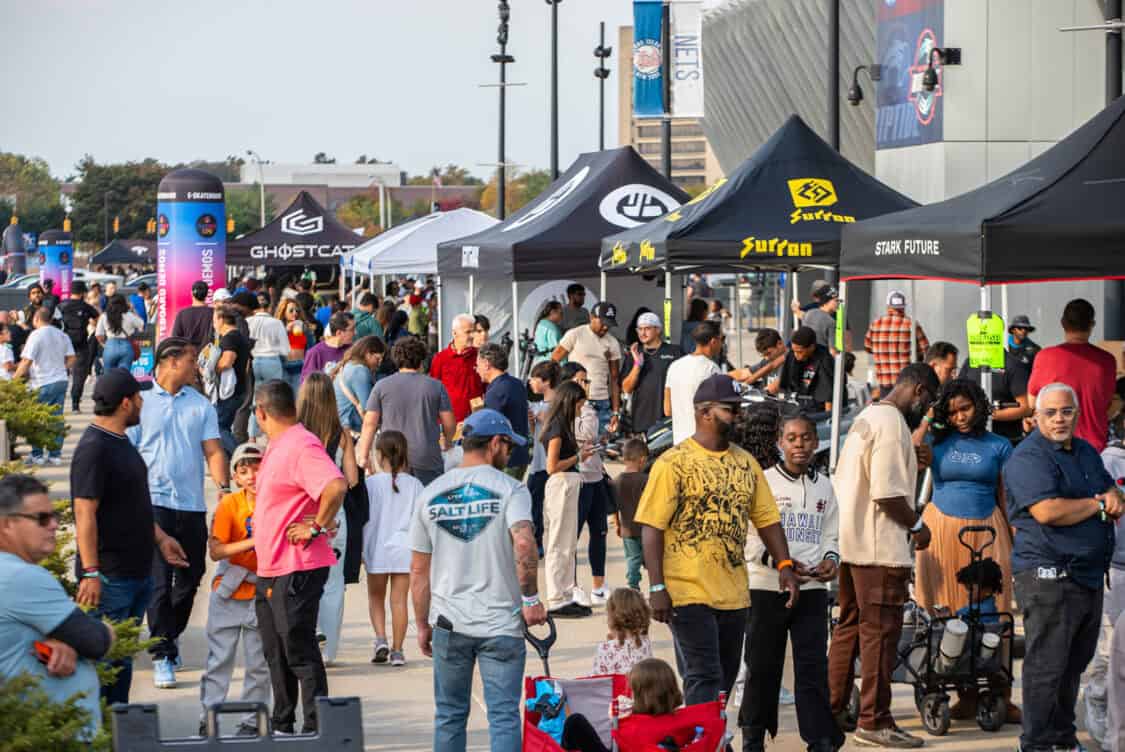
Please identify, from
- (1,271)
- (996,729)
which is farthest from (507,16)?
(1,271)

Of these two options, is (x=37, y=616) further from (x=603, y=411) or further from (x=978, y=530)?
(x=603, y=411)

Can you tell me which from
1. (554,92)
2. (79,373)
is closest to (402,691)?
(79,373)

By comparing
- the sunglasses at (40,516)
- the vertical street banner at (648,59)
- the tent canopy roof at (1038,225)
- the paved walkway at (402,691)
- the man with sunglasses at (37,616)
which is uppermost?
the vertical street banner at (648,59)

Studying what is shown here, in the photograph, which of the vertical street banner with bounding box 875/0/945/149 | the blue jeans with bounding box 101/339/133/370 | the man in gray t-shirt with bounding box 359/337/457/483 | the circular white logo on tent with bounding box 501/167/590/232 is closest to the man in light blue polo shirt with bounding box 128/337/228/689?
the man in gray t-shirt with bounding box 359/337/457/483

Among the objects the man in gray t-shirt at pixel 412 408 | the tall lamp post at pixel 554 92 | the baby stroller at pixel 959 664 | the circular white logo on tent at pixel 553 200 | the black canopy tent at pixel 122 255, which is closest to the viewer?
the baby stroller at pixel 959 664

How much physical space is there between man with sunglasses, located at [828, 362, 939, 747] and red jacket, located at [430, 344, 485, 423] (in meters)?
5.93

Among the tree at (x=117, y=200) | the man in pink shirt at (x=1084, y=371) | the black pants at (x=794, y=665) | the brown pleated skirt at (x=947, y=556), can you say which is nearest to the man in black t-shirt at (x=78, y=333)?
the man in pink shirt at (x=1084, y=371)

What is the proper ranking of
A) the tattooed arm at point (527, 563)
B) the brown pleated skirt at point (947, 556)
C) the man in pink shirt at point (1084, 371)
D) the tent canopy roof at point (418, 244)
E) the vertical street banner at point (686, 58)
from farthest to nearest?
the tent canopy roof at point (418, 244) < the vertical street banner at point (686, 58) < the man in pink shirt at point (1084, 371) < the brown pleated skirt at point (947, 556) < the tattooed arm at point (527, 563)

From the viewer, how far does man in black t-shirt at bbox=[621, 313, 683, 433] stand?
1686 centimetres

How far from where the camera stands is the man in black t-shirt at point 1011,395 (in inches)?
514

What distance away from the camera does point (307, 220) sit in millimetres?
35844

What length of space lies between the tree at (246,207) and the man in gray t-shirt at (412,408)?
411ft

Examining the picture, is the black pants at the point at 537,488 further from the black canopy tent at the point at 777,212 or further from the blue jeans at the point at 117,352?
the blue jeans at the point at 117,352

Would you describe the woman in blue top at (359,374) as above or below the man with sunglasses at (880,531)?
above
